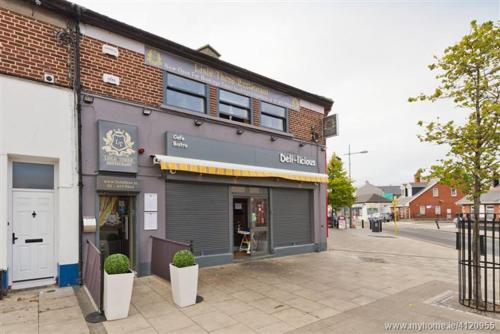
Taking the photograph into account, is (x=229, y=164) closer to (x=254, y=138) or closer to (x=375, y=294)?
(x=254, y=138)

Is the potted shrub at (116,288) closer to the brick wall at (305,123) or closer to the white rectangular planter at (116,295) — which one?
the white rectangular planter at (116,295)

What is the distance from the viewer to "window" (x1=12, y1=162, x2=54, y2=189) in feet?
22.7

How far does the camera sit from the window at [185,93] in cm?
926

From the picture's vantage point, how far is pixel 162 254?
7656mm

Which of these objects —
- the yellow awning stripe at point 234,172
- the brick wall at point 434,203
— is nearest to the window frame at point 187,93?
the yellow awning stripe at point 234,172

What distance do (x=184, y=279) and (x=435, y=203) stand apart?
58732mm

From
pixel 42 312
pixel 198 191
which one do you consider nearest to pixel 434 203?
pixel 198 191

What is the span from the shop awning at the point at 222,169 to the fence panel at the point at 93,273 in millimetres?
2748

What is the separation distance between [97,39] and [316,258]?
32.5ft

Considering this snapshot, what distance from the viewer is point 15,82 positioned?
263 inches

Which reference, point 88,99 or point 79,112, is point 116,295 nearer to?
point 79,112

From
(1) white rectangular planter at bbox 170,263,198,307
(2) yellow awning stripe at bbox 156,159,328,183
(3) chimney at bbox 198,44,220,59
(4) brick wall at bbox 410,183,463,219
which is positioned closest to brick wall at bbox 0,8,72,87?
(2) yellow awning stripe at bbox 156,159,328,183

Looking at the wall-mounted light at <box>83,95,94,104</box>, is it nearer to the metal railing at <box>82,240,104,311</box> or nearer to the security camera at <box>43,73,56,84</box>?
the security camera at <box>43,73,56,84</box>

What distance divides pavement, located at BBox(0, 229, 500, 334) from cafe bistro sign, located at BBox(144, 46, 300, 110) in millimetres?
5928
